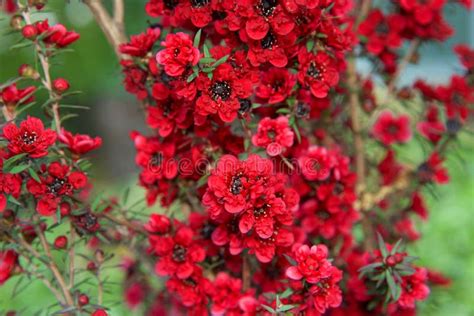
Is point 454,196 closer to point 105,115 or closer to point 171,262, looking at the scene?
point 171,262

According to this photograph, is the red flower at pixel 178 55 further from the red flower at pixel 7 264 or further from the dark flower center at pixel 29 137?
the red flower at pixel 7 264

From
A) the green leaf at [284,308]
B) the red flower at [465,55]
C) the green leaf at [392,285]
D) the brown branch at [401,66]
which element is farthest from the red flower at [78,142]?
the red flower at [465,55]

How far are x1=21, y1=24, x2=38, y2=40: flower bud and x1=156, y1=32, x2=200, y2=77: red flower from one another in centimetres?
34

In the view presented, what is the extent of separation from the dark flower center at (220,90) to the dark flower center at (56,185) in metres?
0.36

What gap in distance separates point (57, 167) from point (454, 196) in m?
2.58

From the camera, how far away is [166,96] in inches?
49.9

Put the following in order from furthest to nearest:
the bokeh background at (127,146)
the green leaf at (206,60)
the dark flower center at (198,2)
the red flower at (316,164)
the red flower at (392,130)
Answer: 1. the bokeh background at (127,146)
2. the red flower at (392,130)
3. the red flower at (316,164)
4. the dark flower center at (198,2)
5. the green leaf at (206,60)

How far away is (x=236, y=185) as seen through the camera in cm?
112

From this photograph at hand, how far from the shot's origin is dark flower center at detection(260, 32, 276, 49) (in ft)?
3.84

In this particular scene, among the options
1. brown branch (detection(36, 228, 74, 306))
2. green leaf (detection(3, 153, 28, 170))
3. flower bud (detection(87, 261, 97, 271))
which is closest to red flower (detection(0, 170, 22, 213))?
green leaf (detection(3, 153, 28, 170))

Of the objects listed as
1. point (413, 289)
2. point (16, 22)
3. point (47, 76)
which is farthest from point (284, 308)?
point (16, 22)

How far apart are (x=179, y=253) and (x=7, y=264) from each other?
0.38m

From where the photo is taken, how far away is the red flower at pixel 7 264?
1362mm

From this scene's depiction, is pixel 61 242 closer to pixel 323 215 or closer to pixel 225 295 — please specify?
pixel 225 295
